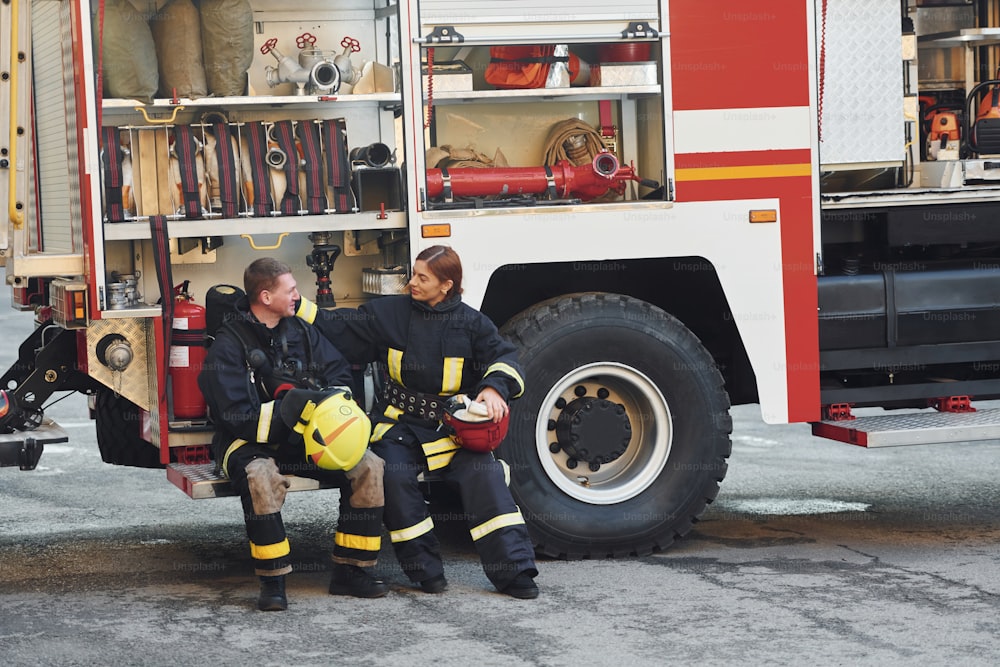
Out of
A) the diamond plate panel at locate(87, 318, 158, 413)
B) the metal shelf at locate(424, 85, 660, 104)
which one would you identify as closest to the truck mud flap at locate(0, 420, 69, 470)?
the diamond plate panel at locate(87, 318, 158, 413)

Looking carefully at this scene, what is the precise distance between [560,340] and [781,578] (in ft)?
4.42

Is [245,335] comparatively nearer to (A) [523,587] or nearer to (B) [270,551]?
(B) [270,551]

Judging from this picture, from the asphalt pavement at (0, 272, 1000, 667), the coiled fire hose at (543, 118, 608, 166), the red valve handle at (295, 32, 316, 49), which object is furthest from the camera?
the coiled fire hose at (543, 118, 608, 166)

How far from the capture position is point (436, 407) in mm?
6254

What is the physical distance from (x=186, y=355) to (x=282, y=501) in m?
0.87

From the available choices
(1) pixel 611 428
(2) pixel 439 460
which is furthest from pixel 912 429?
(2) pixel 439 460

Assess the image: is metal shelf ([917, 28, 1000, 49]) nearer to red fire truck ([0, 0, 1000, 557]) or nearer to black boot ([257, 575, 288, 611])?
red fire truck ([0, 0, 1000, 557])

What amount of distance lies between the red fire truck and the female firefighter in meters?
0.31

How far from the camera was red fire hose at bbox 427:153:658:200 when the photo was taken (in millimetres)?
6738

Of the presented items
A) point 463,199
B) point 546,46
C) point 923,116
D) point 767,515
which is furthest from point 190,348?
point 923,116

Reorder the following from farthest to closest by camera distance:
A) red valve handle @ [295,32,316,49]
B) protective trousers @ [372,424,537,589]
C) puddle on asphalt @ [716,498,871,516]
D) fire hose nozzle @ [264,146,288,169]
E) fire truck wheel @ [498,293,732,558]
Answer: puddle on asphalt @ [716,498,871,516] < red valve handle @ [295,32,316,49] < fire truck wheel @ [498,293,732,558] < fire hose nozzle @ [264,146,288,169] < protective trousers @ [372,424,537,589]

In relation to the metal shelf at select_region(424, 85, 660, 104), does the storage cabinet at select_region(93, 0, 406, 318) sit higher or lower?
lower

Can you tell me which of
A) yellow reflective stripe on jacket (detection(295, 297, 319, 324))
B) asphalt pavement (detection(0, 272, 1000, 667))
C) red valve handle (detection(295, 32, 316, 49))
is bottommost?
asphalt pavement (detection(0, 272, 1000, 667))

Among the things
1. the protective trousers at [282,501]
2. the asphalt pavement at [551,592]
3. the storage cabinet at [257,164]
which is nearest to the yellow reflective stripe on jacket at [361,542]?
the protective trousers at [282,501]
